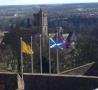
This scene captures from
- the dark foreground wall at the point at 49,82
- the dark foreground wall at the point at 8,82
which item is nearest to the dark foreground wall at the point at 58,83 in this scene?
the dark foreground wall at the point at 49,82

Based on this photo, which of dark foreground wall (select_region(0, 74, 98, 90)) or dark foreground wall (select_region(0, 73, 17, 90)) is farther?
dark foreground wall (select_region(0, 73, 17, 90))

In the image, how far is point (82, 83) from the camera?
54.4 feet

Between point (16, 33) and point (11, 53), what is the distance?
11.5 meters

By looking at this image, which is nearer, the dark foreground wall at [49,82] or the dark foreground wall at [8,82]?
the dark foreground wall at [49,82]

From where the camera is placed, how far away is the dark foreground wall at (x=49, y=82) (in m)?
16.5

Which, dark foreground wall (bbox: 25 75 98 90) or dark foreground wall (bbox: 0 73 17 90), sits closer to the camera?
dark foreground wall (bbox: 25 75 98 90)

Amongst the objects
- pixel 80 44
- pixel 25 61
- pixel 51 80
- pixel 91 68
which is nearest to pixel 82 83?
pixel 51 80

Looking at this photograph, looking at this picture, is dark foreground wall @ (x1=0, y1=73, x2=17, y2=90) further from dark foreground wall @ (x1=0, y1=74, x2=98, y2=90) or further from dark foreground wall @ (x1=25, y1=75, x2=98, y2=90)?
dark foreground wall @ (x1=25, y1=75, x2=98, y2=90)

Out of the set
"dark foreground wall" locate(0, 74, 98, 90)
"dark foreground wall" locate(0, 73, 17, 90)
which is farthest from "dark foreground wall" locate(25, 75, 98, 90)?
"dark foreground wall" locate(0, 73, 17, 90)

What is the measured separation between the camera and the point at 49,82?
1739cm

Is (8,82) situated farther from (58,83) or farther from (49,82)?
(58,83)

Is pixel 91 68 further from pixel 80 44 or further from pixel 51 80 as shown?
pixel 80 44

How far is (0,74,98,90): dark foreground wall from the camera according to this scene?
1647cm

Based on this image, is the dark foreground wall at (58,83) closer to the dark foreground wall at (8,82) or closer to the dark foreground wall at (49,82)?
the dark foreground wall at (49,82)
